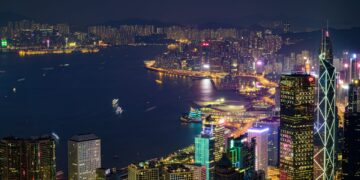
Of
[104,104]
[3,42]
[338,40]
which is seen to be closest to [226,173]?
[338,40]

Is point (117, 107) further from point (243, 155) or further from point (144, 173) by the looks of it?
point (144, 173)

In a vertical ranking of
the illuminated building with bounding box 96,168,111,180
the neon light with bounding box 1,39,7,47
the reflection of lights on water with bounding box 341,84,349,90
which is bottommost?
the illuminated building with bounding box 96,168,111,180

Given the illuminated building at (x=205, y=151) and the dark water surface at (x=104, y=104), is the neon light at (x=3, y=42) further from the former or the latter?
the illuminated building at (x=205, y=151)

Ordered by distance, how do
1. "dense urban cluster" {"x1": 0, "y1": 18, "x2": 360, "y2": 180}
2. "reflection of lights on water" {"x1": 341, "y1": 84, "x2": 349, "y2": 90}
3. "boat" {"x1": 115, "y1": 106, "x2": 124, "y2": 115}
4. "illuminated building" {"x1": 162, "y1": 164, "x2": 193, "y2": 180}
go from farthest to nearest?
"boat" {"x1": 115, "y1": 106, "x2": 124, "y2": 115}
"reflection of lights on water" {"x1": 341, "y1": 84, "x2": 349, "y2": 90}
"dense urban cluster" {"x1": 0, "y1": 18, "x2": 360, "y2": 180}
"illuminated building" {"x1": 162, "y1": 164, "x2": 193, "y2": 180}

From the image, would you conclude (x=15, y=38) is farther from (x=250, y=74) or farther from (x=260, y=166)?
(x=260, y=166)

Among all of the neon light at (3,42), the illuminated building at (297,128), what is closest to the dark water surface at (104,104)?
the illuminated building at (297,128)

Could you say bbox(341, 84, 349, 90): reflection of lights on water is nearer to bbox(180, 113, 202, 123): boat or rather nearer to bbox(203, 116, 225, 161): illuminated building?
bbox(203, 116, 225, 161): illuminated building

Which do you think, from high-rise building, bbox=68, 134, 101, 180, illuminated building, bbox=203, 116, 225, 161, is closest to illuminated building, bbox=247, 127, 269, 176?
illuminated building, bbox=203, 116, 225, 161

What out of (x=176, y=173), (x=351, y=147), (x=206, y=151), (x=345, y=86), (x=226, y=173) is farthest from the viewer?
(x=345, y=86)
